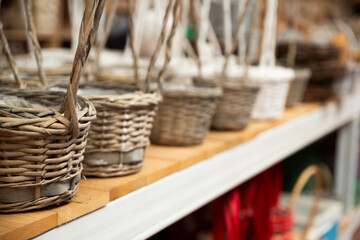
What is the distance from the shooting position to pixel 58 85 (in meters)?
0.78

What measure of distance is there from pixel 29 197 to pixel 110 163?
18 centimetres

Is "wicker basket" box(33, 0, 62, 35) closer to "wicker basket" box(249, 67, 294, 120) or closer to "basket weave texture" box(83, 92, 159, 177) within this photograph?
"wicker basket" box(249, 67, 294, 120)

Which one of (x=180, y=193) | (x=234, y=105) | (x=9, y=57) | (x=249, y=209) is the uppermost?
(x=9, y=57)

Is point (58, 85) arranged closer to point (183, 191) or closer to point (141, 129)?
point (141, 129)

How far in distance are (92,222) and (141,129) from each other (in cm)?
17

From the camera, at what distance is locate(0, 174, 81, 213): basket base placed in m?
0.56

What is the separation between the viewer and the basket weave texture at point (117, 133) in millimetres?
702

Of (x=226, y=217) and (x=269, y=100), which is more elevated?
(x=269, y=100)

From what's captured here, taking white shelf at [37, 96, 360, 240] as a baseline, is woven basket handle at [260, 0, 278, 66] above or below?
above

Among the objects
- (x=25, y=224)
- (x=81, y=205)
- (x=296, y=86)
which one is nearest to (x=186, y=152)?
(x=81, y=205)

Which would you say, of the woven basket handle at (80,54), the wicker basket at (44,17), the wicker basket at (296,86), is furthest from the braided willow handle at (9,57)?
the wicker basket at (44,17)

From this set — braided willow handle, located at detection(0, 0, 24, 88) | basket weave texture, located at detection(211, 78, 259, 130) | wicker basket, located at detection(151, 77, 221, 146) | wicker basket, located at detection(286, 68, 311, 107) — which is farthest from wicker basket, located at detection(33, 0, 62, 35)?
braided willow handle, located at detection(0, 0, 24, 88)

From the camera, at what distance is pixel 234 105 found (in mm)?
1118

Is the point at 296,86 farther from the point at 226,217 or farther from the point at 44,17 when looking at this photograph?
the point at 44,17
